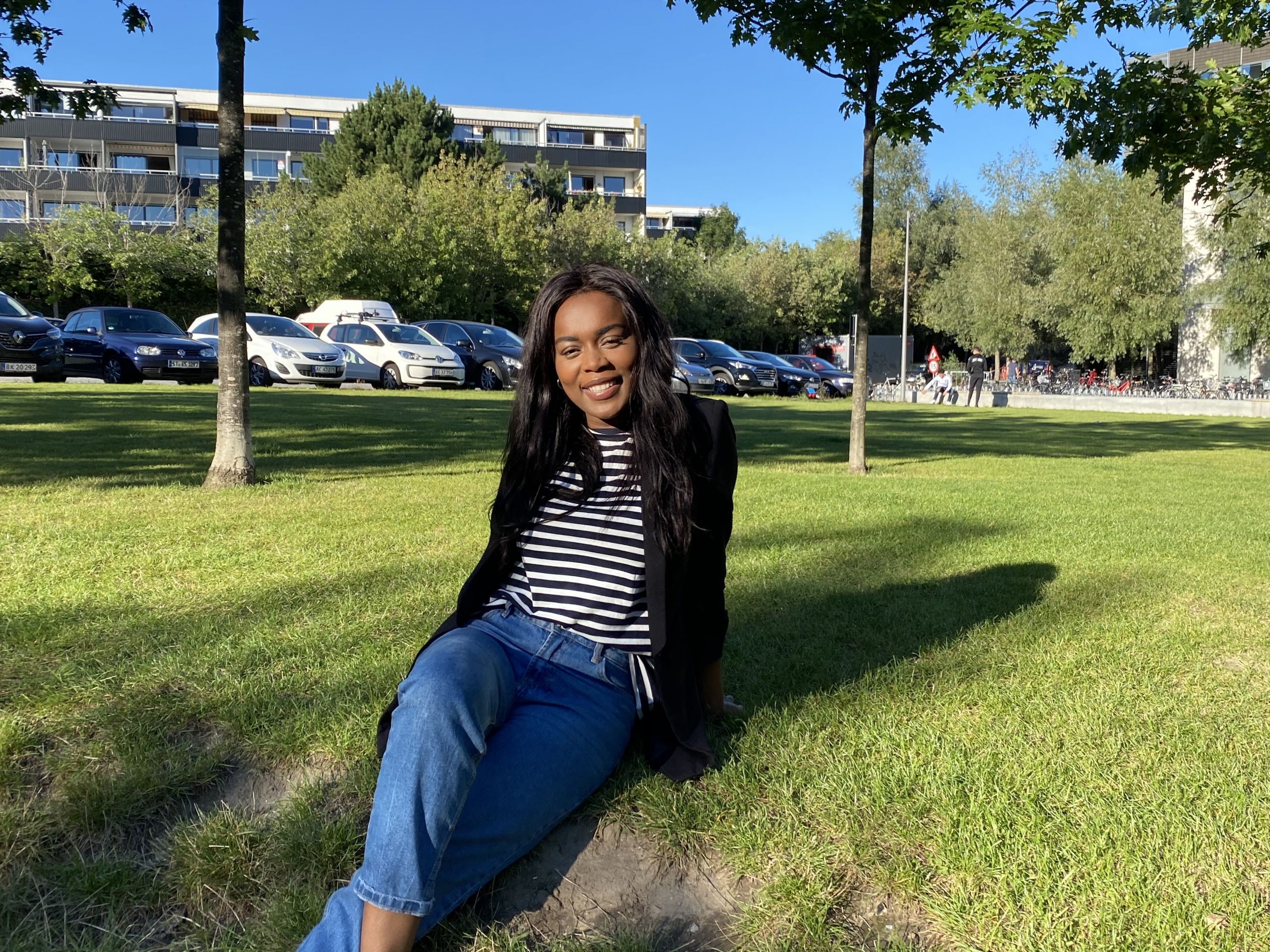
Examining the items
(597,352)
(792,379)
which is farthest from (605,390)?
(792,379)

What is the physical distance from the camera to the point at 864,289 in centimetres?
1025

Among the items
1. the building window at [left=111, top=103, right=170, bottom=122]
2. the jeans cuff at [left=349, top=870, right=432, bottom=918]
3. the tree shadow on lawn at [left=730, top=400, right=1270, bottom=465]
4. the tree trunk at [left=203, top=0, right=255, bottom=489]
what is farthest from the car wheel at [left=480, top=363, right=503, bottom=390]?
the building window at [left=111, top=103, right=170, bottom=122]

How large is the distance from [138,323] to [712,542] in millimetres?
20212

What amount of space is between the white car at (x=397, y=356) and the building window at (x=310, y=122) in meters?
52.2

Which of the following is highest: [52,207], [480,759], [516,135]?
[516,135]

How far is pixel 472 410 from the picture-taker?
15.4 meters

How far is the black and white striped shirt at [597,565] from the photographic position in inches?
104

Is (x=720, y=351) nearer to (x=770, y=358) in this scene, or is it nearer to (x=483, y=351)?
(x=770, y=358)

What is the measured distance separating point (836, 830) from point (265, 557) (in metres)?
3.65

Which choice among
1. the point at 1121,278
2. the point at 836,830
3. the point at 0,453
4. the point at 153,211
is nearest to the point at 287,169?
the point at 153,211

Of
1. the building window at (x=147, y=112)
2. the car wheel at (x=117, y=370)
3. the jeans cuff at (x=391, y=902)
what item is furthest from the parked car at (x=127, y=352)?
the building window at (x=147, y=112)

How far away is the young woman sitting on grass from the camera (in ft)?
7.91

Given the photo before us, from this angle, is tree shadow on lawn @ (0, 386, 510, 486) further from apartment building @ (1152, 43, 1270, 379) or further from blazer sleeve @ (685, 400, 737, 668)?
apartment building @ (1152, 43, 1270, 379)

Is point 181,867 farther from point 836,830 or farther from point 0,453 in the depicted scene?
point 0,453
